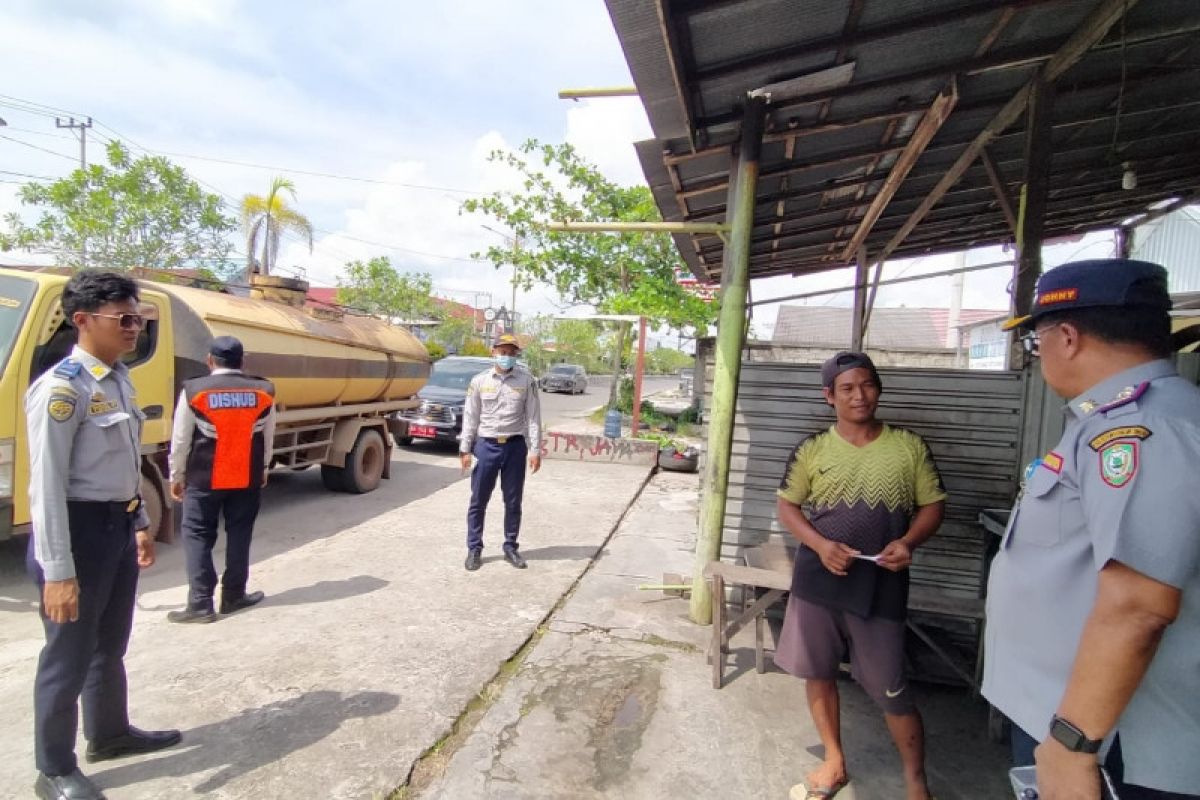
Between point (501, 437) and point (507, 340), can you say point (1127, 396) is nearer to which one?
point (501, 437)

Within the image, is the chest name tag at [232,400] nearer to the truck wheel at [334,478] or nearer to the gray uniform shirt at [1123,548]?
the truck wheel at [334,478]

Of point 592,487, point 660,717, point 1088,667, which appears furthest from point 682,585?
point 592,487

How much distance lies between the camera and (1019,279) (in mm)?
3602

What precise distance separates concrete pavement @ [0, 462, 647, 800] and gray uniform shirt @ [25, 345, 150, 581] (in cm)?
99

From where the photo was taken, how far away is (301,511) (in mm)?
6770

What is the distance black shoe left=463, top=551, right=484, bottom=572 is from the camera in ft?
16.4

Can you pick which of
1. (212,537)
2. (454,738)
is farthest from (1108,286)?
(212,537)

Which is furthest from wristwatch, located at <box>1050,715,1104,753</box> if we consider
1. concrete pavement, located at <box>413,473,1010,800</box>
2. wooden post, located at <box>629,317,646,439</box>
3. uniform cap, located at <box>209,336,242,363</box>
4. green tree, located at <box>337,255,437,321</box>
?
green tree, located at <box>337,255,437,321</box>

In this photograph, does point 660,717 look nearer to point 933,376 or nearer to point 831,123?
point 933,376

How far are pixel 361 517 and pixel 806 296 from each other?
16.6 ft

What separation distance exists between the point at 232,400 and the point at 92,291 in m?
1.70

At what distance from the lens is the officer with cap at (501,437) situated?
5020 mm

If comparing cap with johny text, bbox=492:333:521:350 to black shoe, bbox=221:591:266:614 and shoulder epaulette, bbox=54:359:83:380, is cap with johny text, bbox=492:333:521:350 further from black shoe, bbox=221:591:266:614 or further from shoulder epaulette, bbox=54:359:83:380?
shoulder epaulette, bbox=54:359:83:380

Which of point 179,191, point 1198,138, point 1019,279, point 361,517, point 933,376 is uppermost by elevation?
point 179,191
